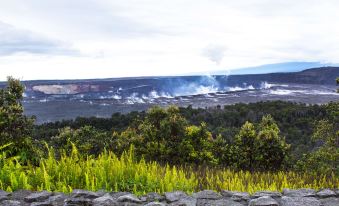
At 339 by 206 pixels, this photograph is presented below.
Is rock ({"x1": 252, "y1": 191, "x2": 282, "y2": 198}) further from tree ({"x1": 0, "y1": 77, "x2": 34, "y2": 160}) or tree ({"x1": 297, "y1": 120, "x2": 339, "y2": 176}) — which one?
tree ({"x1": 297, "y1": 120, "x2": 339, "y2": 176})

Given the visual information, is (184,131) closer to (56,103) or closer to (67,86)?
(56,103)

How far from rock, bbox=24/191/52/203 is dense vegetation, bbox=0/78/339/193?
45cm

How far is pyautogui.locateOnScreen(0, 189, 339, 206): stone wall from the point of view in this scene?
570cm

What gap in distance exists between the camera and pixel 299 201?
574cm

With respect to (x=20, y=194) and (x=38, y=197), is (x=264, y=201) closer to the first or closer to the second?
(x=38, y=197)

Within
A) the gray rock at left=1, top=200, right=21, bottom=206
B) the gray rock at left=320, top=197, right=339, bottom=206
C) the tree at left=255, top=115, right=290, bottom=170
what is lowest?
the tree at left=255, top=115, right=290, bottom=170

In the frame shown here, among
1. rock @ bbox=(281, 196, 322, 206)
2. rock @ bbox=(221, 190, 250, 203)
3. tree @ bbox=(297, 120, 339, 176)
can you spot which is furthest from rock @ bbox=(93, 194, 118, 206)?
tree @ bbox=(297, 120, 339, 176)

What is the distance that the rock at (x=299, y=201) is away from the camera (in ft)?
18.5

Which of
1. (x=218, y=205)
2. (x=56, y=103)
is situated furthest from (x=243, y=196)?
(x=56, y=103)

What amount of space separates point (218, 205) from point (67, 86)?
9722 cm

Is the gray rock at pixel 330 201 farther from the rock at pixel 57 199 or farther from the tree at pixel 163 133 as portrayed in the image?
the tree at pixel 163 133

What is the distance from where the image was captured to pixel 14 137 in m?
10.3

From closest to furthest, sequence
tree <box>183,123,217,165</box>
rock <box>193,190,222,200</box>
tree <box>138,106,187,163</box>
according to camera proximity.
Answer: rock <box>193,190,222,200</box> → tree <box>138,106,187,163</box> → tree <box>183,123,217,165</box>

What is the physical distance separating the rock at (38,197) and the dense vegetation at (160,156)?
0.45 meters
